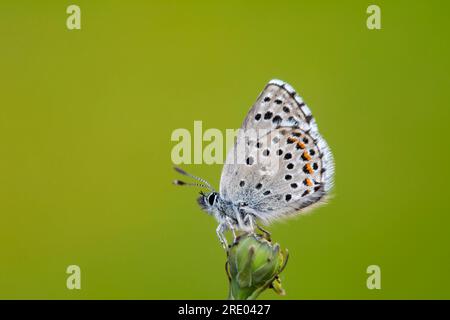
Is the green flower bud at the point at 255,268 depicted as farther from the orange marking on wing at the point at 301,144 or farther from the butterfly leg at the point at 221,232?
the orange marking on wing at the point at 301,144

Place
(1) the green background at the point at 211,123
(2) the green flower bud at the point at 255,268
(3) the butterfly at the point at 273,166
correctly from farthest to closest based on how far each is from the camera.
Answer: (1) the green background at the point at 211,123, (3) the butterfly at the point at 273,166, (2) the green flower bud at the point at 255,268

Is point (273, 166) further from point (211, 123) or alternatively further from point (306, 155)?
point (211, 123)

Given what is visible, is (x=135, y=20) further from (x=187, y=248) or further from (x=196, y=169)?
(x=187, y=248)

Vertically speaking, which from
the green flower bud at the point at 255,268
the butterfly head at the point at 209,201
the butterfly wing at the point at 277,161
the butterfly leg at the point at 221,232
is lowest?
the green flower bud at the point at 255,268

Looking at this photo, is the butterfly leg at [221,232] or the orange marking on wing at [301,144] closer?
the butterfly leg at [221,232]

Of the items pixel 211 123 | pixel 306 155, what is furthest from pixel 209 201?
pixel 211 123

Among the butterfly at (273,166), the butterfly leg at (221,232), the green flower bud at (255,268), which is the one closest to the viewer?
the green flower bud at (255,268)

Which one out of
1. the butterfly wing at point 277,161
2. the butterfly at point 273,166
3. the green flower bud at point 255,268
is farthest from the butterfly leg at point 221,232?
the green flower bud at point 255,268

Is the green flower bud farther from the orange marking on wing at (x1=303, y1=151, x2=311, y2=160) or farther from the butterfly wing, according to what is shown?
the orange marking on wing at (x1=303, y1=151, x2=311, y2=160)
